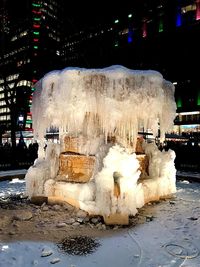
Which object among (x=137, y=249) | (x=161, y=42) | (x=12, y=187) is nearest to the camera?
(x=137, y=249)

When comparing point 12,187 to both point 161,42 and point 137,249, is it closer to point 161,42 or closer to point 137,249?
point 137,249

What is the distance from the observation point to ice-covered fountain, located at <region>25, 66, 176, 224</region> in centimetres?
724

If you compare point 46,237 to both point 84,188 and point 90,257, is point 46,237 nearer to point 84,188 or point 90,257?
point 90,257

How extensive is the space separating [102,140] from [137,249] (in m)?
4.34

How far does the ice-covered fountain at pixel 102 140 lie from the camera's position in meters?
7.24

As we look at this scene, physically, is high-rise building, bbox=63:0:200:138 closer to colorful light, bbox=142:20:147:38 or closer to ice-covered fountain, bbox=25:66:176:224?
colorful light, bbox=142:20:147:38

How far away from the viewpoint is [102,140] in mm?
9242

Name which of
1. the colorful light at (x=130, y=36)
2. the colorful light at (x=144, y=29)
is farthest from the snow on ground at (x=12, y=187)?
A: the colorful light at (x=130, y=36)

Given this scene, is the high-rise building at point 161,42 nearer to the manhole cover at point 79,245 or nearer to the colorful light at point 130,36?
the colorful light at point 130,36

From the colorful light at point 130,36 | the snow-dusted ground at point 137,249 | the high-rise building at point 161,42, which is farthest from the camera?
the colorful light at point 130,36

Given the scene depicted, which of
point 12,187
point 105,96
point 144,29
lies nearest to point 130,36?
point 144,29

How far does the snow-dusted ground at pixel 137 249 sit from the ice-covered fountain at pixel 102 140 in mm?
865

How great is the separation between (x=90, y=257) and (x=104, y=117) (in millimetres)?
4457

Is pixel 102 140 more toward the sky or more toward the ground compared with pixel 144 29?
more toward the ground
